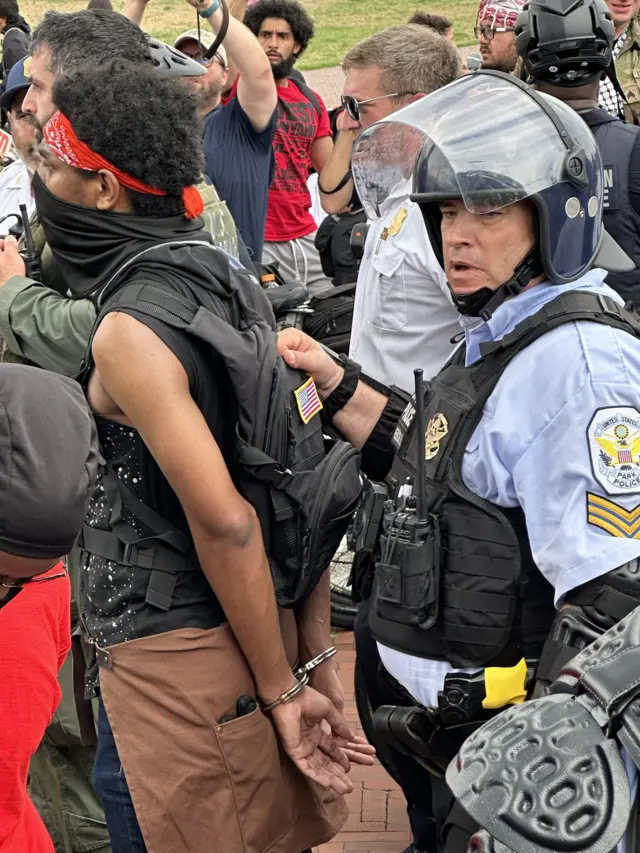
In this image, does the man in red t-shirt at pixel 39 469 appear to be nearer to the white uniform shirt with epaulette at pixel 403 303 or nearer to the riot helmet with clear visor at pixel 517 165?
the riot helmet with clear visor at pixel 517 165

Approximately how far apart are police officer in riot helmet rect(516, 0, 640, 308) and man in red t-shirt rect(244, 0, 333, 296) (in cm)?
248

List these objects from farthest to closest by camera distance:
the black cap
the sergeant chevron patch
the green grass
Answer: the green grass, the sergeant chevron patch, the black cap

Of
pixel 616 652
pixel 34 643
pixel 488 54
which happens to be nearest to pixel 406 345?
pixel 34 643

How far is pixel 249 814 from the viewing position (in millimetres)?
2637

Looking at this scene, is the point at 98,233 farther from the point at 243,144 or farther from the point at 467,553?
the point at 243,144

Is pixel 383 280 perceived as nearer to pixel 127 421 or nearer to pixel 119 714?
pixel 127 421

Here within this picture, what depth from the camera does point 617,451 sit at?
2189 mm

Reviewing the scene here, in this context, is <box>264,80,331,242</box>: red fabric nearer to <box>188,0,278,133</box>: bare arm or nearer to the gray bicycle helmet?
<box>188,0,278,133</box>: bare arm

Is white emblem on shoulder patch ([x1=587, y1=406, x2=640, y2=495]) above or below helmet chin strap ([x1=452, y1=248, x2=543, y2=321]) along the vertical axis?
below

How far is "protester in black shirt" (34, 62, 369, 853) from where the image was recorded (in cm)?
244

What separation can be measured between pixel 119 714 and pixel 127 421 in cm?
66

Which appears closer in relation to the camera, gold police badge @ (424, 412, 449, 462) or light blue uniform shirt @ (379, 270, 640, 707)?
light blue uniform shirt @ (379, 270, 640, 707)

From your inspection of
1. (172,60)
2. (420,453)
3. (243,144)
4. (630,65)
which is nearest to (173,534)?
(420,453)

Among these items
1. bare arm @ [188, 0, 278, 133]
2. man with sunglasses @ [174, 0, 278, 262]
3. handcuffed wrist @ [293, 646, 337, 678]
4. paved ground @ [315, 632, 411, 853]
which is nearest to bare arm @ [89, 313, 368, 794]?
handcuffed wrist @ [293, 646, 337, 678]
